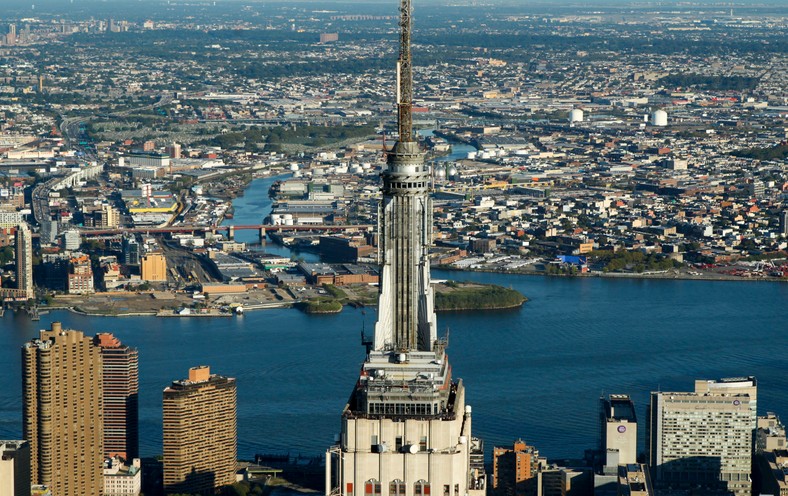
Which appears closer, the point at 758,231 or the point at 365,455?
the point at 365,455

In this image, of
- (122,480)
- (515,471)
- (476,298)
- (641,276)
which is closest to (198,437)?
A: (122,480)

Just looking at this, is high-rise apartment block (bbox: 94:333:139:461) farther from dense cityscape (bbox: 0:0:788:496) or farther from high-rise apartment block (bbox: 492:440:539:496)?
high-rise apartment block (bbox: 492:440:539:496)

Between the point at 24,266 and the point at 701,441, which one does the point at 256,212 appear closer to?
the point at 24,266

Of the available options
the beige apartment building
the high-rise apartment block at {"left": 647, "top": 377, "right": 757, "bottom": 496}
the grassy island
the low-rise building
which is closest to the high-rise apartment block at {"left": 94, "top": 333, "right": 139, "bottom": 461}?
the low-rise building

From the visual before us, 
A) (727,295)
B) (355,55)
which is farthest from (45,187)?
(355,55)

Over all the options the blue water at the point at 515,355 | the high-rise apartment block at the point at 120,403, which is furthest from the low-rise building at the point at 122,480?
the blue water at the point at 515,355

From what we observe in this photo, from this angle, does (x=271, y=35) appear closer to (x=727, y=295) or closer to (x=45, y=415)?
(x=727, y=295)

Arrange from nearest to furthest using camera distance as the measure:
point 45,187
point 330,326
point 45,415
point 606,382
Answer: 1. point 45,415
2. point 606,382
3. point 330,326
4. point 45,187
